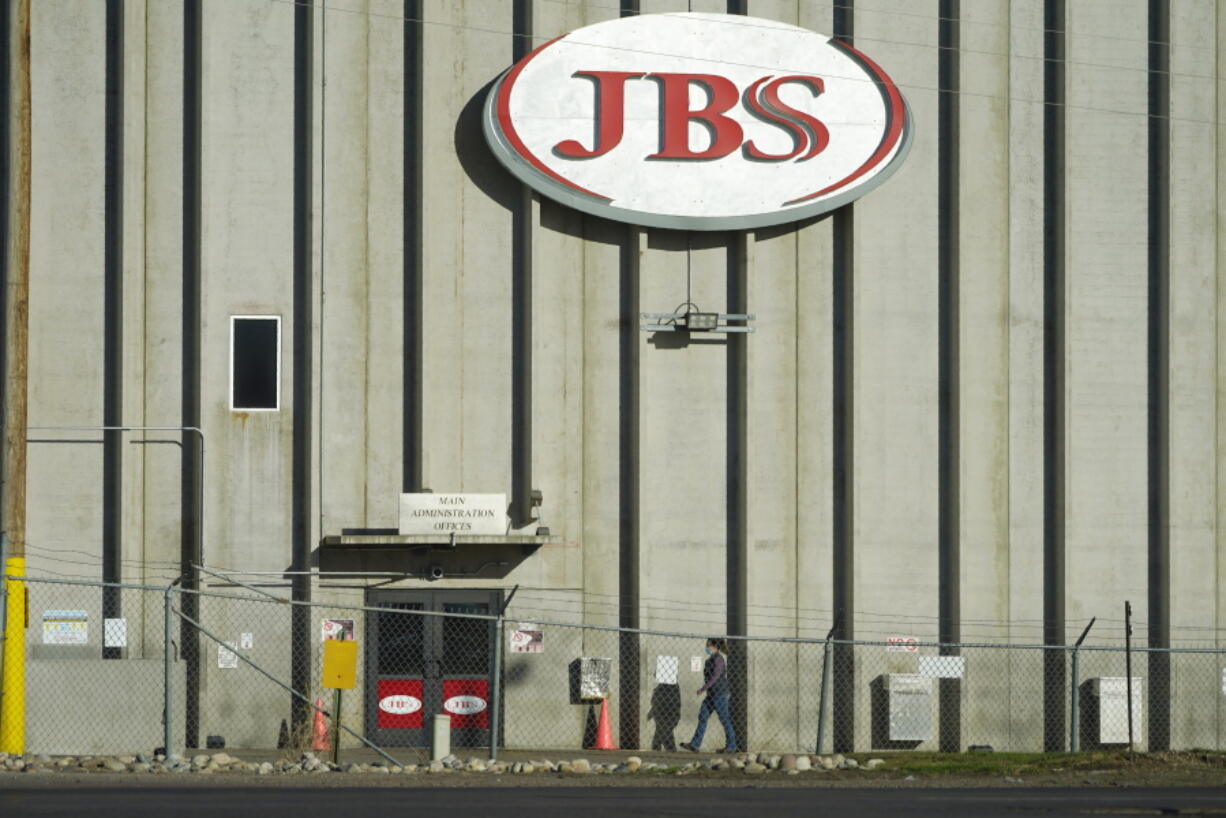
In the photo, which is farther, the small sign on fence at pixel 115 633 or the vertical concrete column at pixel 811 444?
the vertical concrete column at pixel 811 444

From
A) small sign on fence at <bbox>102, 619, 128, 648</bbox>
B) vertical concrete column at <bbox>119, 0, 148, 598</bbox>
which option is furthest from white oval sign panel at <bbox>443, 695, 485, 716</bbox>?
small sign on fence at <bbox>102, 619, 128, 648</bbox>

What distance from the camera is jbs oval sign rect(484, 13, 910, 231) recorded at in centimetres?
2298

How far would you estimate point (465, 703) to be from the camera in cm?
2270

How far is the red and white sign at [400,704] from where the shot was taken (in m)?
22.6

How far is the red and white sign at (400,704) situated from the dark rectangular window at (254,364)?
4.08 metres

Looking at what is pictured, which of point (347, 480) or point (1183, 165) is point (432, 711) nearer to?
point (347, 480)

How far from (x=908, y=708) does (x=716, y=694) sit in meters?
2.89

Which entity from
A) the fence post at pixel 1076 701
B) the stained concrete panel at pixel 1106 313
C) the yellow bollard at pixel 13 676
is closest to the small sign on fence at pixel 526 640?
the yellow bollard at pixel 13 676

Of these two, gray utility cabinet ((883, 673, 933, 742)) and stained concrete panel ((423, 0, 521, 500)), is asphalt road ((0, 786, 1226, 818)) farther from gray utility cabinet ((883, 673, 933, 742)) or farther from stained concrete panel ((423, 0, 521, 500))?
stained concrete panel ((423, 0, 521, 500))

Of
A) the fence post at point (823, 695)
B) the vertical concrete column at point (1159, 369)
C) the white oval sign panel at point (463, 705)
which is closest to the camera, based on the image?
the fence post at point (823, 695)

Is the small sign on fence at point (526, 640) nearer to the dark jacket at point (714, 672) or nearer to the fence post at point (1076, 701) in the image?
the dark jacket at point (714, 672)

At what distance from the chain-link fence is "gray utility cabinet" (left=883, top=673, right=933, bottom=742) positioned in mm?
27

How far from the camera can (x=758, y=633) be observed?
23.2 metres

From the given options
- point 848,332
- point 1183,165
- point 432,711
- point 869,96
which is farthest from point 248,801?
point 1183,165
